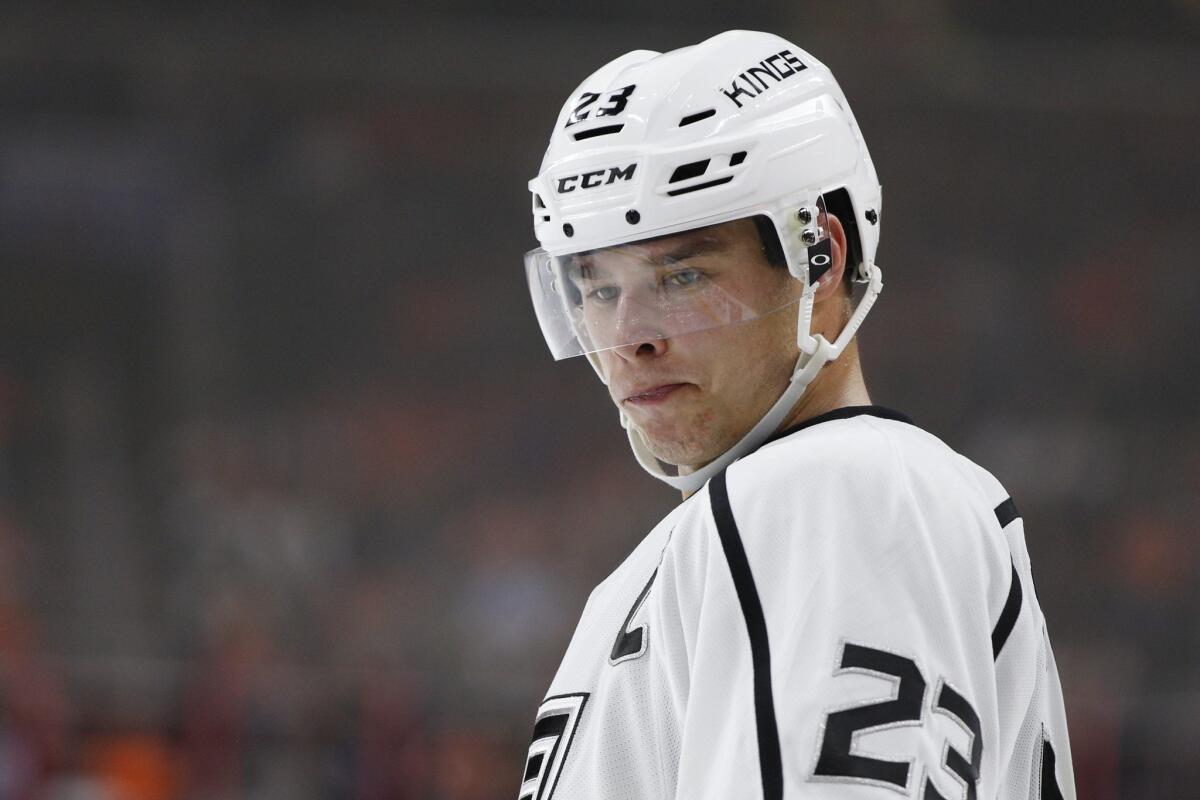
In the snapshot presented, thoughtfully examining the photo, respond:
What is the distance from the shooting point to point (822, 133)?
1.36m

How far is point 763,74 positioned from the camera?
137cm

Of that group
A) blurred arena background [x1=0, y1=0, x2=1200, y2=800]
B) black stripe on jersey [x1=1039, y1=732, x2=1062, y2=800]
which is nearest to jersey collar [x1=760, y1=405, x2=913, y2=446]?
black stripe on jersey [x1=1039, y1=732, x2=1062, y2=800]

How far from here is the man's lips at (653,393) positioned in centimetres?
132

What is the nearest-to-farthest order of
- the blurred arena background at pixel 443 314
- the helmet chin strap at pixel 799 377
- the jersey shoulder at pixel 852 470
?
the jersey shoulder at pixel 852 470 → the helmet chin strap at pixel 799 377 → the blurred arena background at pixel 443 314

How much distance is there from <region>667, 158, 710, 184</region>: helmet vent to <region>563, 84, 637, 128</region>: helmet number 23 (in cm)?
9

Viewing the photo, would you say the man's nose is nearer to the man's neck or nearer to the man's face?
the man's face

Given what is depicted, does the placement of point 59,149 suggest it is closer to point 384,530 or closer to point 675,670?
point 384,530

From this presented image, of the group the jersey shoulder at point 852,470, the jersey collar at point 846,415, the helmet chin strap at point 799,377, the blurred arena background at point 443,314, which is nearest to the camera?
the jersey shoulder at point 852,470

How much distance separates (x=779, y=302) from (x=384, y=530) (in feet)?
16.7

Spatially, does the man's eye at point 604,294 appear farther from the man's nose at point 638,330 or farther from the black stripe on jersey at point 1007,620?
the black stripe on jersey at point 1007,620

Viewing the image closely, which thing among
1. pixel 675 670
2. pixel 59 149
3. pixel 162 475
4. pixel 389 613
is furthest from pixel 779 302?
pixel 59 149

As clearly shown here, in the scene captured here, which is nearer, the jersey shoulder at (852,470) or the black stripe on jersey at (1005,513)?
the jersey shoulder at (852,470)

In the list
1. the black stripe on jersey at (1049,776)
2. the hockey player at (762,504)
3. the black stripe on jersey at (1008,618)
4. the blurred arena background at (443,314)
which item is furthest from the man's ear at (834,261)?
the blurred arena background at (443,314)

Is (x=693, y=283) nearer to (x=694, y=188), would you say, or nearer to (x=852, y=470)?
(x=694, y=188)
